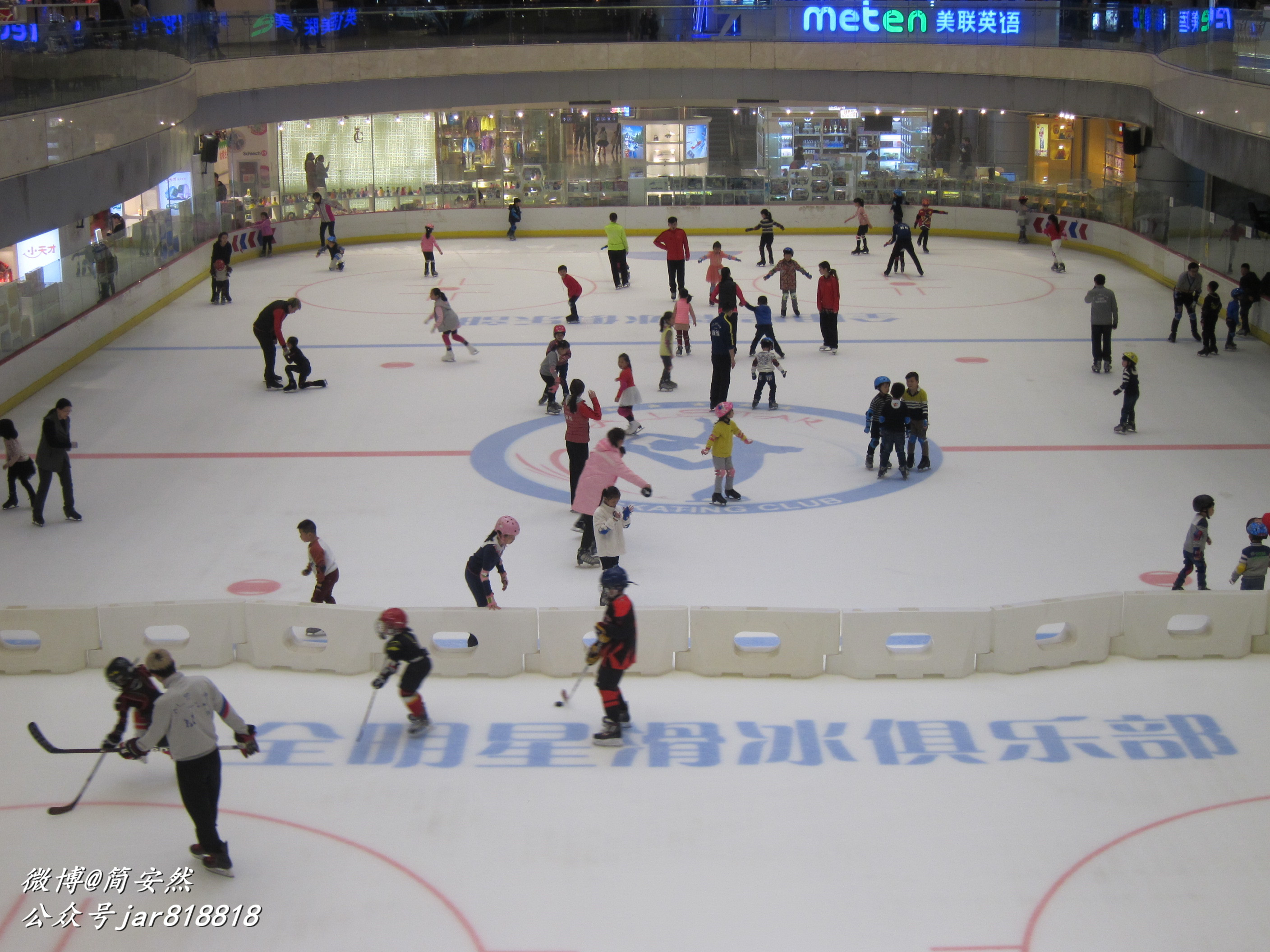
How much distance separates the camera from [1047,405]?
687 inches

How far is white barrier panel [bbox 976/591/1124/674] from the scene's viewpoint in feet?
30.5

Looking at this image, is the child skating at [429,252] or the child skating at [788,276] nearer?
the child skating at [788,276]

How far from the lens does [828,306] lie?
19891 mm

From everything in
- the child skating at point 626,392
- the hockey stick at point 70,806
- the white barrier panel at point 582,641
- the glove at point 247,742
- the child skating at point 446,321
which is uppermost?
the child skating at point 446,321

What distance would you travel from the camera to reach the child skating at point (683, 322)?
19.6 metres

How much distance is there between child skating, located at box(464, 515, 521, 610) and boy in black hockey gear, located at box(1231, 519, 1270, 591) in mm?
5507

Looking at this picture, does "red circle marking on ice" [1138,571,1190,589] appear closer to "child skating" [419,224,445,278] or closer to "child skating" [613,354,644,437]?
"child skating" [613,354,644,437]

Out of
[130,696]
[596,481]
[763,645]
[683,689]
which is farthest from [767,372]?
A: [130,696]

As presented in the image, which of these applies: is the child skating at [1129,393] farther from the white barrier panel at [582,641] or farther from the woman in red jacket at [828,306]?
the white barrier panel at [582,641]

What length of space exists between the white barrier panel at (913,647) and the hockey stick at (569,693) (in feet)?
5.74

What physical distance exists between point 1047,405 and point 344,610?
1121 centimetres

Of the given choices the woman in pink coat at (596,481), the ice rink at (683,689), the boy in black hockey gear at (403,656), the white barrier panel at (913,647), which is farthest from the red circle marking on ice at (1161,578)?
the boy in black hockey gear at (403,656)

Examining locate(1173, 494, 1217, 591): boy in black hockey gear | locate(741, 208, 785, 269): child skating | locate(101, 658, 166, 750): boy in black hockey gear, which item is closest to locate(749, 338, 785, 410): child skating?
locate(1173, 494, 1217, 591): boy in black hockey gear

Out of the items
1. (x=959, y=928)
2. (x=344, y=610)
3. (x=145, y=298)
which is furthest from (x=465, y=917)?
(x=145, y=298)
